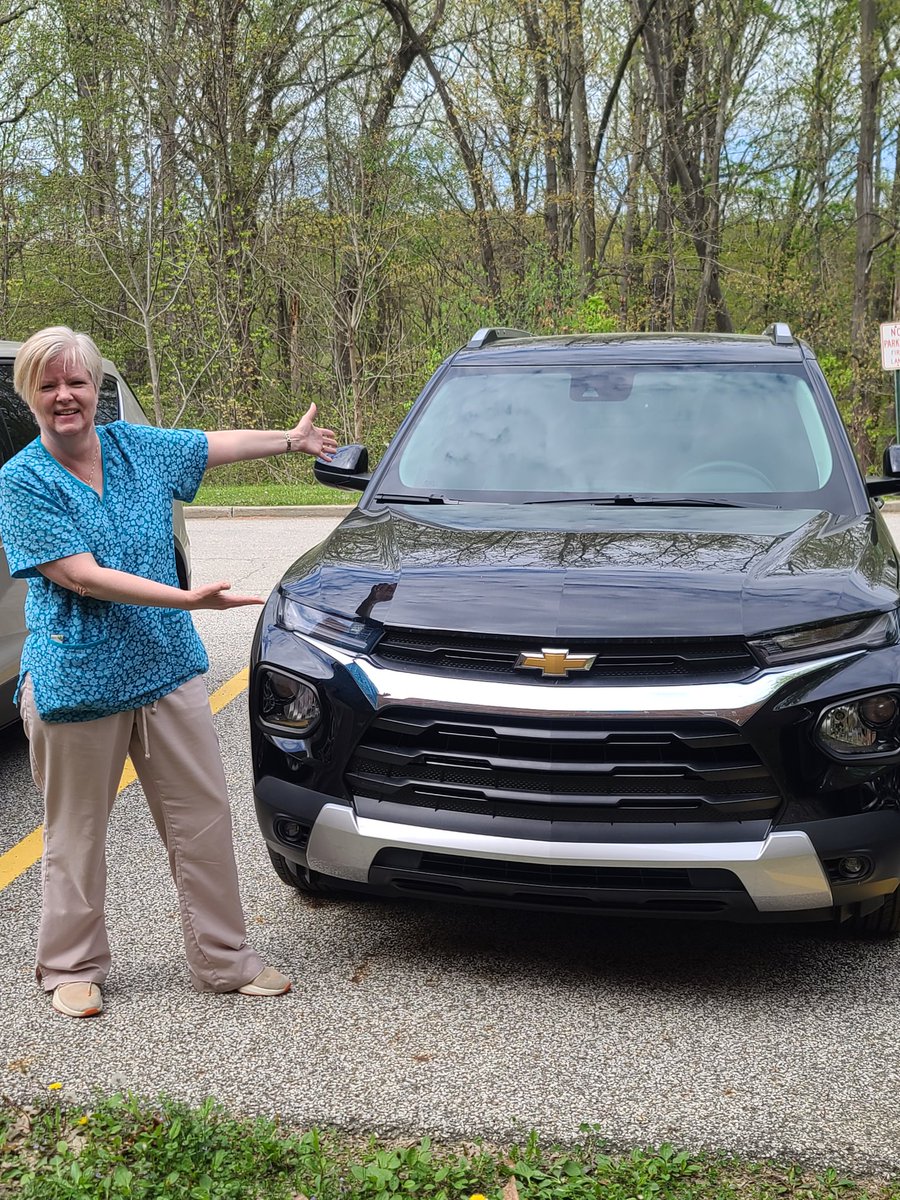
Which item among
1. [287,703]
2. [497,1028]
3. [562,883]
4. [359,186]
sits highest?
[359,186]

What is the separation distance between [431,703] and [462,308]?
16.5 metres

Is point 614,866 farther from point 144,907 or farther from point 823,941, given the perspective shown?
point 144,907

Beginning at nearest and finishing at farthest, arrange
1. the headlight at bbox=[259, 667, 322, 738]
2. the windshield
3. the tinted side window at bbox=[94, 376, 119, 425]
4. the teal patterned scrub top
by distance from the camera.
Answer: the teal patterned scrub top < the headlight at bbox=[259, 667, 322, 738] < the windshield < the tinted side window at bbox=[94, 376, 119, 425]

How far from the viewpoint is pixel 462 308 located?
19031 mm

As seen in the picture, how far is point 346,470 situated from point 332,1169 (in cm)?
284

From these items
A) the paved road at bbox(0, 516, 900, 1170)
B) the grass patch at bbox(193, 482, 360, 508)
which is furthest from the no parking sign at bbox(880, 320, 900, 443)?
the paved road at bbox(0, 516, 900, 1170)

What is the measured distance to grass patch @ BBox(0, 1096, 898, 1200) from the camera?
2.47m

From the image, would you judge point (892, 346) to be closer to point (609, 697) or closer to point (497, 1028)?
point (609, 697)

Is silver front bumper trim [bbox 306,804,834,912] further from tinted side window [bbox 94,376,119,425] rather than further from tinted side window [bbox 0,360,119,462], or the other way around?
tinted side window [bbox 94,376,119,425]

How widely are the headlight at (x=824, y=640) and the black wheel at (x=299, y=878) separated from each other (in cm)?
145

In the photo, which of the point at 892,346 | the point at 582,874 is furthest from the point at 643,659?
the point at 892,346

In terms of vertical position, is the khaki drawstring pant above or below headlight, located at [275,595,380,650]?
below

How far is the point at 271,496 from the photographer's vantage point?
1617 cm

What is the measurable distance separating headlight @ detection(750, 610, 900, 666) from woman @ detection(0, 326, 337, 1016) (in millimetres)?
1273
